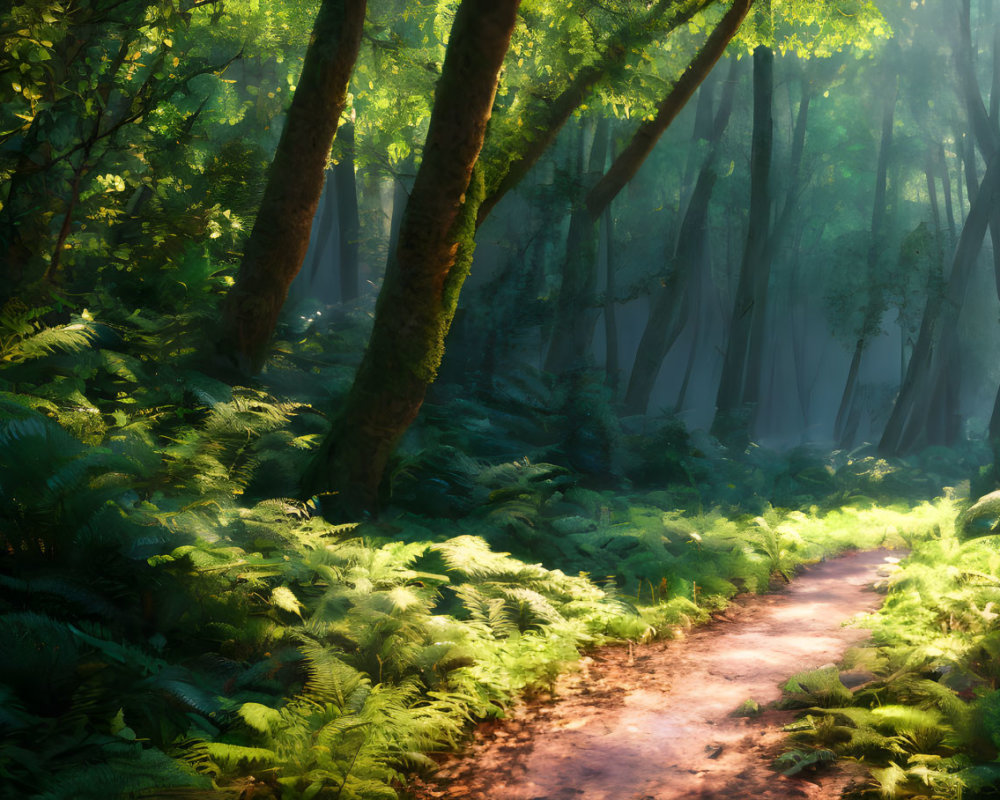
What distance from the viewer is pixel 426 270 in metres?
6.46

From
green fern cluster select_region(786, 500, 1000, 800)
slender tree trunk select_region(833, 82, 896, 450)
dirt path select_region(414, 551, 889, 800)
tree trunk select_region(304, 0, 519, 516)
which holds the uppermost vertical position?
slender tree trunk select_region(833, 82, 896, 450)

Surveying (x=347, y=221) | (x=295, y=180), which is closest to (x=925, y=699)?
(x=295, y=180)

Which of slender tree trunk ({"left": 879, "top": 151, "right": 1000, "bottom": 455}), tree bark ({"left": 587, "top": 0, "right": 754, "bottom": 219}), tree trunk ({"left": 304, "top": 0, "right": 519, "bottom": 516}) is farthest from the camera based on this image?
slender tree trunk ({"left": 879, "top": 151, "right": 1000, "bottom": 455})

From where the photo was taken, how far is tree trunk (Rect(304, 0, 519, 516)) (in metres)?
6.27

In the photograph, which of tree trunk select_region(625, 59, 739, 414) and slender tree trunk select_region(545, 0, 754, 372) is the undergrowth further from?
tree trunk select_region(625, 59, 739, 414)

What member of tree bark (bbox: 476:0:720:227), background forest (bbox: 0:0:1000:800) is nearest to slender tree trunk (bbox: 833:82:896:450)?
background forest (bbox: 0:0:1000:800)

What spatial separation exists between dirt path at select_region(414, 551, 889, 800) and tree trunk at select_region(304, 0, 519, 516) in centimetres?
252

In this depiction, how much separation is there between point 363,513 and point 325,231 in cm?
2137

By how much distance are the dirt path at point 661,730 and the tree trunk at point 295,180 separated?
4673mm

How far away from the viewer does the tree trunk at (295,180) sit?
7449mm

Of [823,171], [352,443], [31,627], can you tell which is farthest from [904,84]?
[31,627]

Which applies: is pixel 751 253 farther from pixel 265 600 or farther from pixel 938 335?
pixel 265 600

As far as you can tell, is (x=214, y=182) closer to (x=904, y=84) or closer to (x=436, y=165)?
(x=436, y=165)

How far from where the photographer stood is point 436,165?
6367mm
